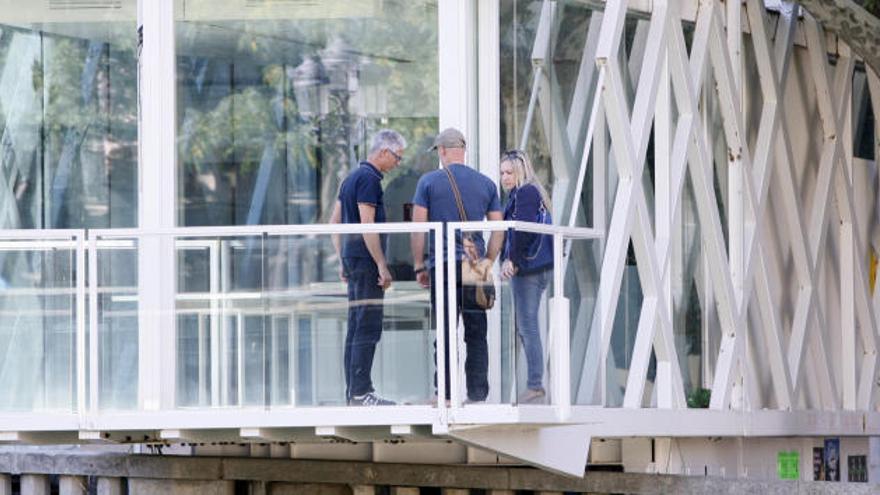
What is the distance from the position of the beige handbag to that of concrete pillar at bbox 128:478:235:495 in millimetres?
6085

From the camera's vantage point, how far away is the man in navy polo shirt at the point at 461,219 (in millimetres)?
18672

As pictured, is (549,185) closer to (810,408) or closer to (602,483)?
(602,483)

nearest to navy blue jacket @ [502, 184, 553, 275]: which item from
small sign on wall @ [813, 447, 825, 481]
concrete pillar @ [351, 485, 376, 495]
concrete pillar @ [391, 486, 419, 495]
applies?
concrete pillar @ [391, 486, 419, 495]

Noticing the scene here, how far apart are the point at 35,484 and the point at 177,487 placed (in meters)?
2.56

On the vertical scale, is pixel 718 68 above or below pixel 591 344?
above

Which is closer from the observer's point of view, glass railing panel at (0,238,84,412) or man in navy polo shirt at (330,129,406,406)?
man in navy polo shirt at (330,129,406,406)

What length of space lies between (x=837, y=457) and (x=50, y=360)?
10.2m

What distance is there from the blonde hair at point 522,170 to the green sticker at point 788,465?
6363 millimetres

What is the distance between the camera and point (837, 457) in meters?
26.9

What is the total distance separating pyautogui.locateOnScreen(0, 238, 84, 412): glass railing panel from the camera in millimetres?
19328

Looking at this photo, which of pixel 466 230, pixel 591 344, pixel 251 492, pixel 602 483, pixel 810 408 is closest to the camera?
pixel 466 230

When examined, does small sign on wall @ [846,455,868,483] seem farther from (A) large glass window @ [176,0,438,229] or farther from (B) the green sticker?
(A) large glass window @ [176,0,438,229]

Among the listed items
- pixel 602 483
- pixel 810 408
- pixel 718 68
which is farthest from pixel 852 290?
pixel 602 483

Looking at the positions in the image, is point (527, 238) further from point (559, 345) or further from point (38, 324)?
point (38, 324)
